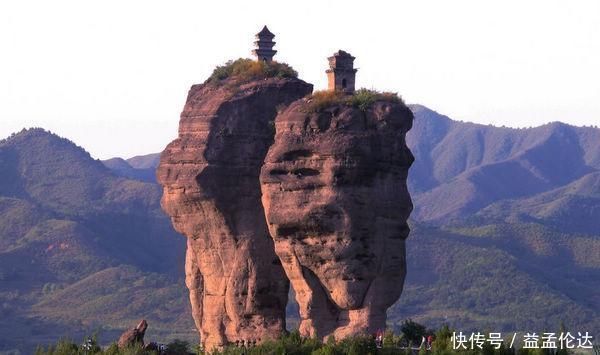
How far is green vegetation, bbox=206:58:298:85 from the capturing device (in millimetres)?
61500

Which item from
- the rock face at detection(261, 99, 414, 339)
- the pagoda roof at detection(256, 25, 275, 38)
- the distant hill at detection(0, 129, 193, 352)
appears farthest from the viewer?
the distant hill at detection(0, 129, 193, 352)

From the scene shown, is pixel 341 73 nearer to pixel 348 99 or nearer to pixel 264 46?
pixel 348 99

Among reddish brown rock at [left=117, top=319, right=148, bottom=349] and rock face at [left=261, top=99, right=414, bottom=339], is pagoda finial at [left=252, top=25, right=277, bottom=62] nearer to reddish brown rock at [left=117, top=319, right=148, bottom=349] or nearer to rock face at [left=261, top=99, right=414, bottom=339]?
rock face at [left=261, top=99, right=414, bottom=339]

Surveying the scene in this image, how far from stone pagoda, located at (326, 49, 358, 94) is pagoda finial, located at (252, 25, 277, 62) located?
6316 millimetres

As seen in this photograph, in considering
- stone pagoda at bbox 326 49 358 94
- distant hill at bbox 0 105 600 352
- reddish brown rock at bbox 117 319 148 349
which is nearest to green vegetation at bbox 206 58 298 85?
stone pagoda at bbox 326 49 358 94

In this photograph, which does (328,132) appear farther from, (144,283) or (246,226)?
(144,283)

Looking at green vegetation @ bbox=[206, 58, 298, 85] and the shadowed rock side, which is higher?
green vegetation @ bbox=[206, 58, 298, 85]

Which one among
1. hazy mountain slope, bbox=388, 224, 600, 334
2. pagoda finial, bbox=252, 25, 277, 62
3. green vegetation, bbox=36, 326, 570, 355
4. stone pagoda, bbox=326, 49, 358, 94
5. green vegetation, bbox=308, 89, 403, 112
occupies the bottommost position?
green vegetation, bbox=36, 326, 570, 355

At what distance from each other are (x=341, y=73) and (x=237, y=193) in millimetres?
5749

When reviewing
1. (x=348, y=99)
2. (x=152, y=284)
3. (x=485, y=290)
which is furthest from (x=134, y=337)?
(x=485, y=290)

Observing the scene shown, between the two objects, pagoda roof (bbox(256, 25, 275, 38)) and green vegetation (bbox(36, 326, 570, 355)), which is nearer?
green vegetation (bbox(36, 326, 570, 355))

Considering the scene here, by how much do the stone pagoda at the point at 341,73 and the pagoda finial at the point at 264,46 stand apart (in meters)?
6.32

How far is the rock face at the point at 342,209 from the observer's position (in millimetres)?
54719

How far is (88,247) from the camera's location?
600ft
